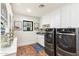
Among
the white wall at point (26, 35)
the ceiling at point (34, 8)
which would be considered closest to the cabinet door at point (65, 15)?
the ceiling at point (34, 8)

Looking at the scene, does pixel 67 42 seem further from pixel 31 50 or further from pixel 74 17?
pixel 31 50

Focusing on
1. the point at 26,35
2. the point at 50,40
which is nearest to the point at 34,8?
the point at 26,35

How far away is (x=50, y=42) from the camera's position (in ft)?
3.61

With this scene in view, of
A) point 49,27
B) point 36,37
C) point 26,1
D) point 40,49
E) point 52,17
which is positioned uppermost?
→ point 26,1

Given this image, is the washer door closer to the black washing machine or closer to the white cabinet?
the black washing machine

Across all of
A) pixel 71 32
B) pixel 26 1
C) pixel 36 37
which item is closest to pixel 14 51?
pixel 36 37

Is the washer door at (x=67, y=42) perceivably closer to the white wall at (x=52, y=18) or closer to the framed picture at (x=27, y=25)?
the white wall at (x=52, y=18)

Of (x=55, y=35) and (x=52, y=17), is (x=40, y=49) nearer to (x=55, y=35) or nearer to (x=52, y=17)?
(x=55, y=35)

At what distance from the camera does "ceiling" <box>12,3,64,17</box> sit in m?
0.84

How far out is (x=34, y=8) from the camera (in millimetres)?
903

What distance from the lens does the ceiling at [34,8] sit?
0.84 m

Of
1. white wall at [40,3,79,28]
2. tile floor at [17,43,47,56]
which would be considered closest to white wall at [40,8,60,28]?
white wall at [40,3,79,28]

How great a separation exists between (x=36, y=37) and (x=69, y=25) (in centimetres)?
42

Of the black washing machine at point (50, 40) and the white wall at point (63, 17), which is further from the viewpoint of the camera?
the black washing machine at point (50, 40)
